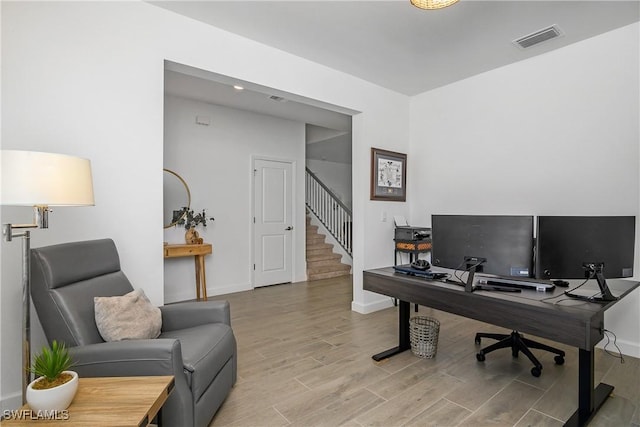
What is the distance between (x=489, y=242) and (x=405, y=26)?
76.5 inches

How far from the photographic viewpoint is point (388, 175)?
13.8ft

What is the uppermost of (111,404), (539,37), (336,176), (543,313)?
(539,37)

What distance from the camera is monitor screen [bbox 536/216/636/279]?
2.00m

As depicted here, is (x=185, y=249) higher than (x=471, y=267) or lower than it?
lower

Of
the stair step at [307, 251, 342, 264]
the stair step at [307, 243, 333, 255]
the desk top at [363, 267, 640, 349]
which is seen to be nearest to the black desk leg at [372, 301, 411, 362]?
the desk top at [363, 267, 640, 349]

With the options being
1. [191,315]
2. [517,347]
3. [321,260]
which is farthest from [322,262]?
[191,315]

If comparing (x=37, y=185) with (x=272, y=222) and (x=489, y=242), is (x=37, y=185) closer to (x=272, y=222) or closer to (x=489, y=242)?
(x=489, y=242)

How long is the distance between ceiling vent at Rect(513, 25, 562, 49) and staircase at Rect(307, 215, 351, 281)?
4.41m

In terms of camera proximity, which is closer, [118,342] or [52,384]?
[52,384]

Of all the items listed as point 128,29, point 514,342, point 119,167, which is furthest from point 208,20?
point 514,342

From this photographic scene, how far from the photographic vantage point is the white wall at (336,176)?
9406 mm

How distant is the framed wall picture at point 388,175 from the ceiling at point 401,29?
0.78 metres

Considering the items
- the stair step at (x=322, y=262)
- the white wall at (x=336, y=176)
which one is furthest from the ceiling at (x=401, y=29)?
the white wall at (x=336, y=176)

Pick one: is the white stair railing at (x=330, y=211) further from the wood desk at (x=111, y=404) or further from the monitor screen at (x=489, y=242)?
the wood desk at (x=111, y=404)
